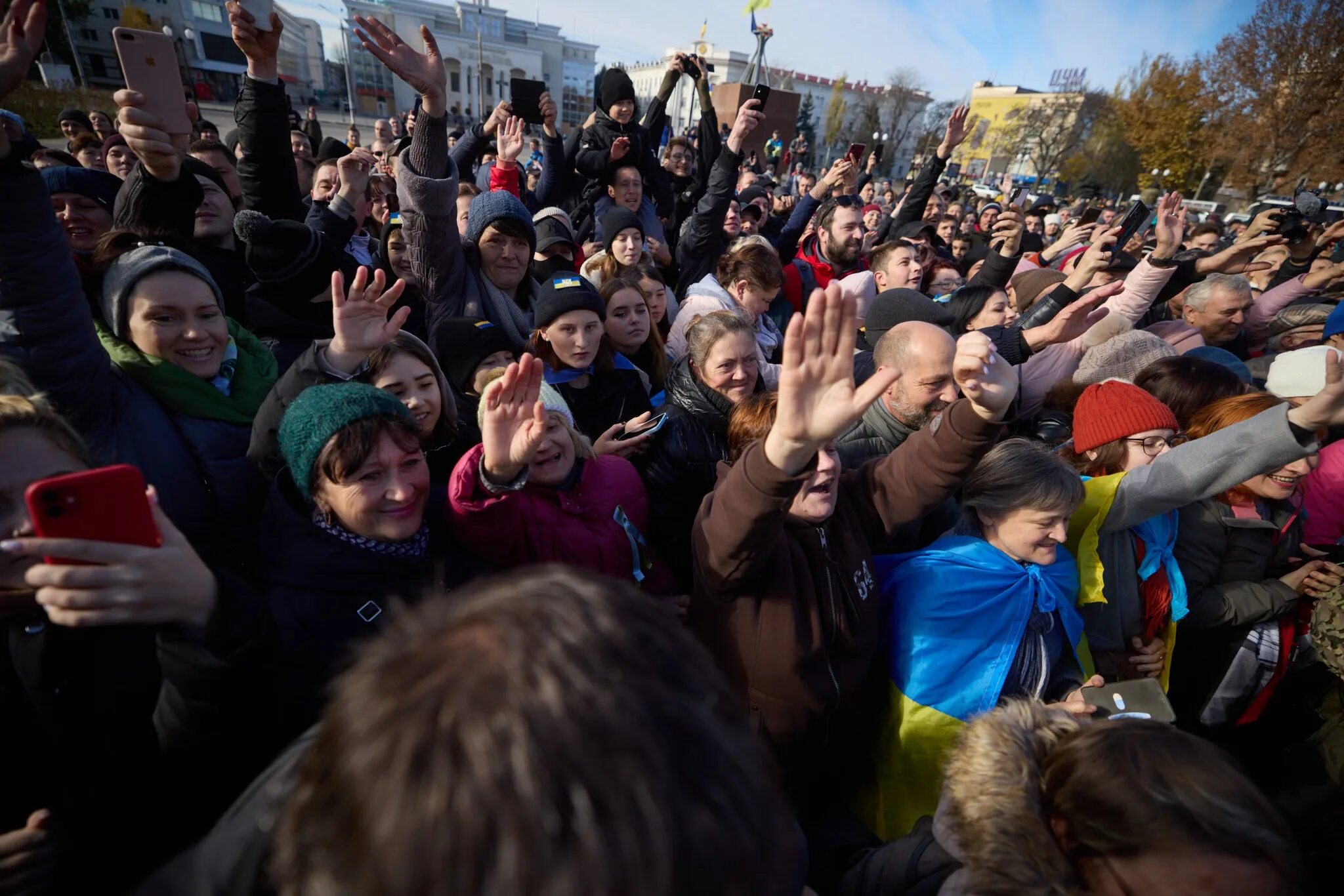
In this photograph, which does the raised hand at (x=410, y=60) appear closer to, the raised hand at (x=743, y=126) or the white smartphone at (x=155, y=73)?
the white smartphone at (x=155, y=73)

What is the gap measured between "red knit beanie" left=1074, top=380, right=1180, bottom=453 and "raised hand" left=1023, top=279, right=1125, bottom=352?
845mm

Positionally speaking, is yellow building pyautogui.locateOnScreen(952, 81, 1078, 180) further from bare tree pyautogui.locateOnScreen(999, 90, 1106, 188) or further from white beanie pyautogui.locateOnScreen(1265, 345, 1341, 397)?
white beanie pyautogui.locateOnScreen(1265, 345, 1341, 397)

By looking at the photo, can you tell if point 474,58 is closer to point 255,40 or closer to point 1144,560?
point 255,40

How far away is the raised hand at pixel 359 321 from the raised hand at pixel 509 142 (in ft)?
10.9

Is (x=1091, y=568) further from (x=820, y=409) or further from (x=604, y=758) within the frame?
(x=604, y=758)

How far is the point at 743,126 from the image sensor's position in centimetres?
452

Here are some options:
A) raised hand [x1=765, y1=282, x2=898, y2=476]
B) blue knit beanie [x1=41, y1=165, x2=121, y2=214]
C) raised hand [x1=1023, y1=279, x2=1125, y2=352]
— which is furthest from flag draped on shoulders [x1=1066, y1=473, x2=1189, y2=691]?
blue knit beanie [x1=41, y1=165, x2=121, y2=214]

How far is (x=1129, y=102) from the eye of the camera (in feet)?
105

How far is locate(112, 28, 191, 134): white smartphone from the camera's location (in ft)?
8.78

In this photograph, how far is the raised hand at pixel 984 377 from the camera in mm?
1876

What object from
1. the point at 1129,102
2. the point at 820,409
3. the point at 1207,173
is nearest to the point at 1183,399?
the point at 820,409

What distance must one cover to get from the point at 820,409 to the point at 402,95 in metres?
69.1

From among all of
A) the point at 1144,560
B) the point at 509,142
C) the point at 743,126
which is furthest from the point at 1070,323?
the point at 509,142

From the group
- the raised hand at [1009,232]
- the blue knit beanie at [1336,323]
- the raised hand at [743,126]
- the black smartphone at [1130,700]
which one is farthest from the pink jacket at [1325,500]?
the raised hand at [743,126]
